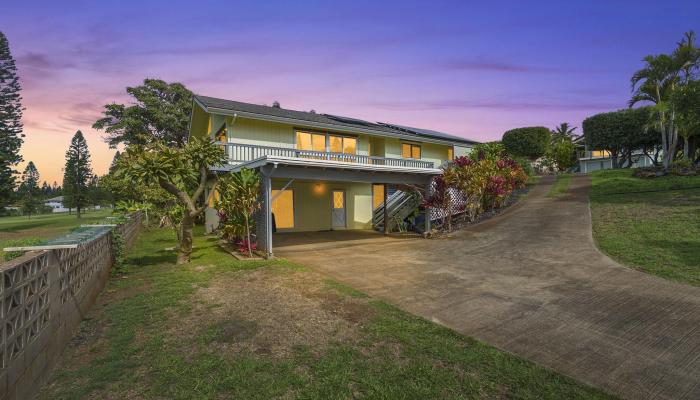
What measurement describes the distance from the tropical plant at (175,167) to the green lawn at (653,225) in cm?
1146

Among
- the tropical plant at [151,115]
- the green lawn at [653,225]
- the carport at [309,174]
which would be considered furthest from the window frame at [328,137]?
the tropical plant at [151,115]

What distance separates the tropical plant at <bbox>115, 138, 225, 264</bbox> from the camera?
8.20 metres

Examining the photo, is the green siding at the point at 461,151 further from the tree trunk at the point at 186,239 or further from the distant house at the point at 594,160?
the distant house at the point at 594,160

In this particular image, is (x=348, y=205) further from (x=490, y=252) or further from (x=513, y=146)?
(x=513, y=146)

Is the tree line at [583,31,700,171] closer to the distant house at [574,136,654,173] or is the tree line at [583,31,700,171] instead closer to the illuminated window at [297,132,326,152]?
the distant house at [574,136,654,173]

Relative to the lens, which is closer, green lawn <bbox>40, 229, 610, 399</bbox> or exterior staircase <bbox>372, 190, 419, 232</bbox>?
green lawn <bbox>40, 229, 610, 399</bbox>

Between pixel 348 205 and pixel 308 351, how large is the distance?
53.1ft

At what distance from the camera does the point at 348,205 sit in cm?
2030

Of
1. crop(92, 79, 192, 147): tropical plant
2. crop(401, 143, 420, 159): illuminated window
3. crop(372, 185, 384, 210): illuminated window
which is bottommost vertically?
crop(372, 185, 384, 210): illuminated window

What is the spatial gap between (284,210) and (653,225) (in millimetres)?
15615

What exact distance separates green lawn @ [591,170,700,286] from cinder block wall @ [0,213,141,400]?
1049cm

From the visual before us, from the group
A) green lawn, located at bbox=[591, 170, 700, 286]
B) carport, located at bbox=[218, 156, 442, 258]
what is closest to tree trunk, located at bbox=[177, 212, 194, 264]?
carport, located at bbox=[218, 156, 442, 258]

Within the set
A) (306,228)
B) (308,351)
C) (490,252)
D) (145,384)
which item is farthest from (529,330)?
(306,228)

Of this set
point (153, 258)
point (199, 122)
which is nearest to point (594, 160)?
point (199, 122)
